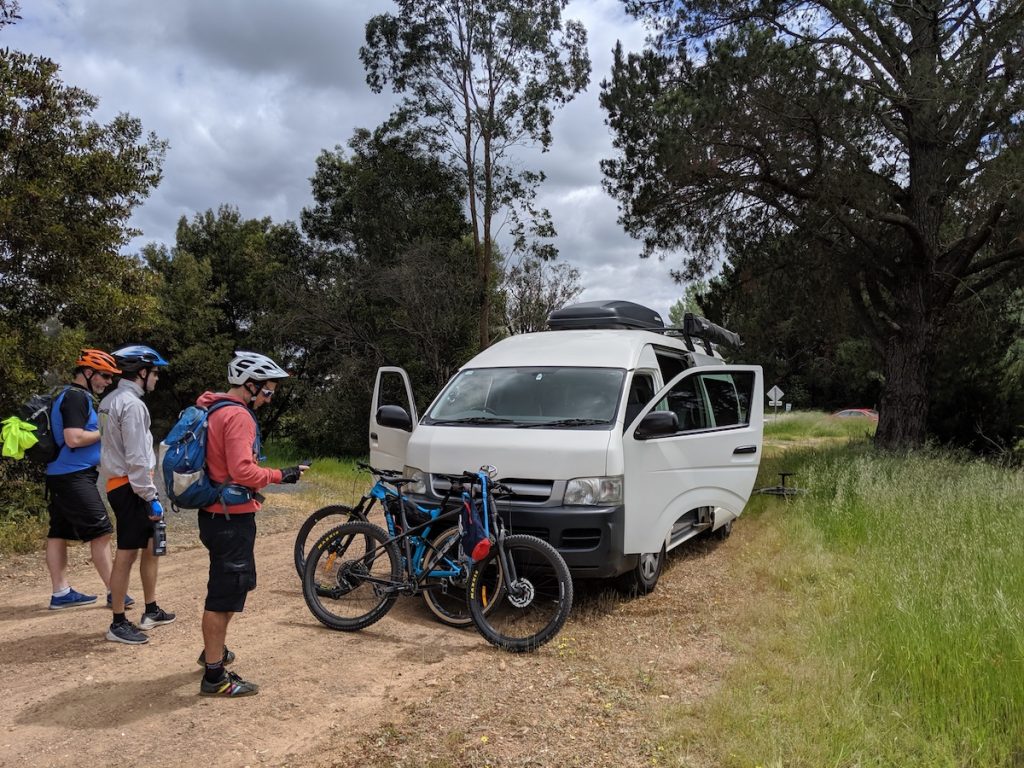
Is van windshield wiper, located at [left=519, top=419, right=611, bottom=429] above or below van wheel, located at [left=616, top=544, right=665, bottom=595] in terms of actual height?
above

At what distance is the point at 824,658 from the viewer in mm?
4215

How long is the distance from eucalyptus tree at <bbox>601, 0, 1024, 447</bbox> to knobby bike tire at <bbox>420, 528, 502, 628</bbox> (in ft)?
29.7

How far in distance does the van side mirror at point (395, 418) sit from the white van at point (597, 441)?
19 millimetres

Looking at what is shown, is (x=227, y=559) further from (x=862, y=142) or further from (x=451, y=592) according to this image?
(x=862, y=142)

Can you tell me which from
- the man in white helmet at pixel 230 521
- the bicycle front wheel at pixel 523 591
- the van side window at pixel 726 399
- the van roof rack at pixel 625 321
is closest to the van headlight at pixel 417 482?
the bicycle front wheel at pixel 523 591

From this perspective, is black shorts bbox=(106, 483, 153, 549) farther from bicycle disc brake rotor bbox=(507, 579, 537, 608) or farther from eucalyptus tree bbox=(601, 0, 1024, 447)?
eucalyptus tree bbox=(601, 0, 1024, 447)

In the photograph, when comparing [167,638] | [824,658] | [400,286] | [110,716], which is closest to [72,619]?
[167,638]

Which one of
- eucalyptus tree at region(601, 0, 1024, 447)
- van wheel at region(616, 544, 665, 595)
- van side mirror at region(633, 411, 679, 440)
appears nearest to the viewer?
van side mirror at region(633, 411, 679, 440)

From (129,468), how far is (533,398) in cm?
311

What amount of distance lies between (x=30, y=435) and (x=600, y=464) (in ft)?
13.4

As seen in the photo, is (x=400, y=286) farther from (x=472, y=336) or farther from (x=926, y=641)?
(x=926, y=641)

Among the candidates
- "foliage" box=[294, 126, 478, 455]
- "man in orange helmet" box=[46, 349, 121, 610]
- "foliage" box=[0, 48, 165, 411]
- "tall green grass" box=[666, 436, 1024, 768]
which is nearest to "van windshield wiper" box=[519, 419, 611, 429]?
"tall green grass" box=[666, 436, 1024, 768]

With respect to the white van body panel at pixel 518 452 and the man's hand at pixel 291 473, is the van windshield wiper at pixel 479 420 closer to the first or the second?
the white van body panel at pixel 518 452

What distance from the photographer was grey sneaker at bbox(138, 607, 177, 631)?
17.3ft
